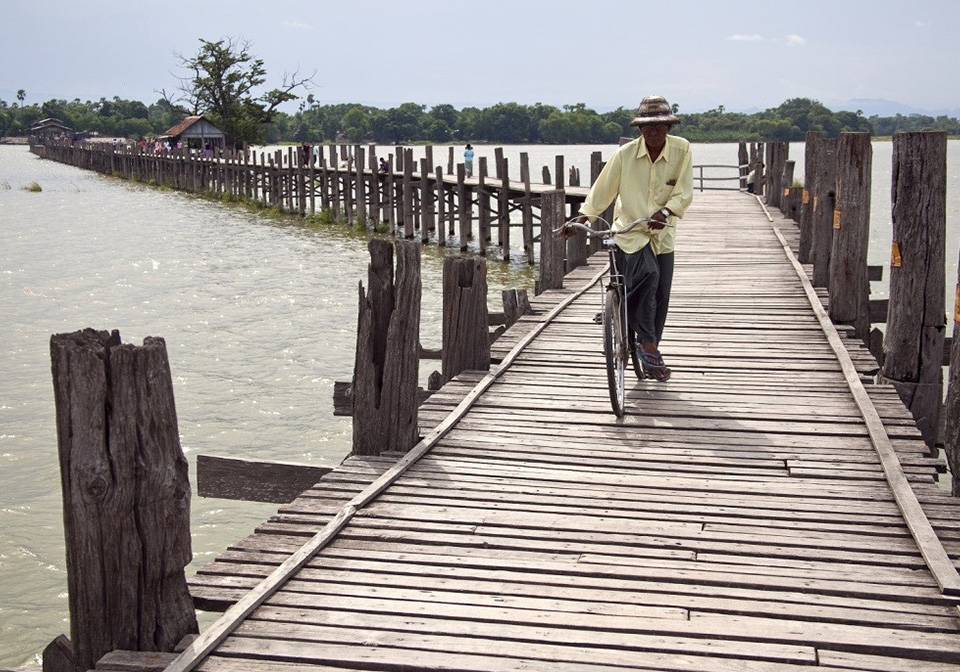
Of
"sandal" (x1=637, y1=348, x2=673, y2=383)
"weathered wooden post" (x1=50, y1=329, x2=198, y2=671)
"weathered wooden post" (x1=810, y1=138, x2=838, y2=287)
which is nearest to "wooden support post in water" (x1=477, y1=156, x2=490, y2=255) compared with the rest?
"weathered wooden post" (x1=810, y1=138, x2=838, y2=287)

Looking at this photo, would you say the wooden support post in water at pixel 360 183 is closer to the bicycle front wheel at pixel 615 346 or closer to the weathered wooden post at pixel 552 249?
the weathered wooden post at pixel 552 249

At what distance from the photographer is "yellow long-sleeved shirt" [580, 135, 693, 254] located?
253 inches

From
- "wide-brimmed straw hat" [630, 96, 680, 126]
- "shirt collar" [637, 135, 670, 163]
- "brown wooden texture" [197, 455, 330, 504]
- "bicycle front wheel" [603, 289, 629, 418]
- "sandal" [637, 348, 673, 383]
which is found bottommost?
Answer: "brown wooden texture" [197, 455, 330, 504]

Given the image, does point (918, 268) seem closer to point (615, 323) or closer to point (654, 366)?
point (654, 366)

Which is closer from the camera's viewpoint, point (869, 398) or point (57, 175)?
point (869, 398)

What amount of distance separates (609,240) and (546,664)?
315 cm

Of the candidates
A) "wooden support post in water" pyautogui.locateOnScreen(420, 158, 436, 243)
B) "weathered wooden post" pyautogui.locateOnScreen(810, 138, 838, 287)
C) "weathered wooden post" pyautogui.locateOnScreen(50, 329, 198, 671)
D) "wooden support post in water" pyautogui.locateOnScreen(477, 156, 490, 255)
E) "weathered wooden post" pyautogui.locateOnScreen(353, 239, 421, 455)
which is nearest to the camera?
"weathered wooden post" pyautogui.locateOnScreen(50, 329, 198, 671)

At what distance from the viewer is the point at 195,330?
17609 mm

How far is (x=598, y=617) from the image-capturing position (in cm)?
366

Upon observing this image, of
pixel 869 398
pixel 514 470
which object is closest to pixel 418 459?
pixel 514 470

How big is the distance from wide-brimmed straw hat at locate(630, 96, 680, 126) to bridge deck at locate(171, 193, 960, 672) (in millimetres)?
1559

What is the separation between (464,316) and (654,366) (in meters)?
1.16

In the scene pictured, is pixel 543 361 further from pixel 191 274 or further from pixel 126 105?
pixel 126 105

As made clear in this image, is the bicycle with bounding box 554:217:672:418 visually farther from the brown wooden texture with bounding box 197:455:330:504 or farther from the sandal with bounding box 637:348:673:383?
the brown wooden texture with bounding box 197:455:330:504
